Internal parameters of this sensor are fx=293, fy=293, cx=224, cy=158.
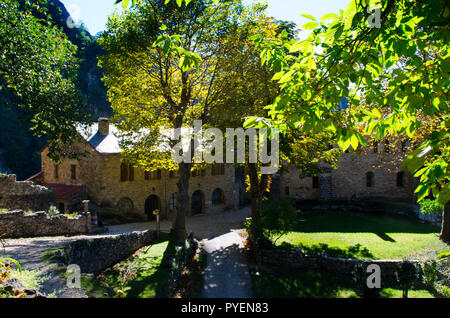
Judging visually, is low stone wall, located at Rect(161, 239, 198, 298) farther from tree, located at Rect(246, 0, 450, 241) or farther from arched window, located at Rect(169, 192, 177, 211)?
arched window, located at Rect(169, 192, 177, 211)

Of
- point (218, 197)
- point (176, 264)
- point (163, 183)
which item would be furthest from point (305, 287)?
point (218, 197)

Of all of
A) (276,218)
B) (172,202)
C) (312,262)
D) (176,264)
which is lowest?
(312,262)

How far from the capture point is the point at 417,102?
2998 millimetres

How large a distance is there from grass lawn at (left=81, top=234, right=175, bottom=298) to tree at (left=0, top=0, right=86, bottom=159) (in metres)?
5.02

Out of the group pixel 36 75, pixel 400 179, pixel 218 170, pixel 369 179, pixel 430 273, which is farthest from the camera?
pixel 369 179

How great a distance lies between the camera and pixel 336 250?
15.0 metres

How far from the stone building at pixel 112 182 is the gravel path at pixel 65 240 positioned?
82.1 inches

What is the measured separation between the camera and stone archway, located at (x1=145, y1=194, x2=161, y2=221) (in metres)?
25.4

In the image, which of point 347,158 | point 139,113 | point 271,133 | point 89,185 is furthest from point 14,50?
point 347,158

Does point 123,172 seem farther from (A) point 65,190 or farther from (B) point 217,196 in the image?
(B) point 217,196
